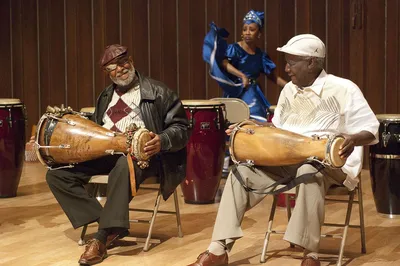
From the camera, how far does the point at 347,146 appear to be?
3.71 meters

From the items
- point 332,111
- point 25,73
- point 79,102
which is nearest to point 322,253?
point 332,111

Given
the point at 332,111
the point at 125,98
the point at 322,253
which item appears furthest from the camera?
the point at 125,98

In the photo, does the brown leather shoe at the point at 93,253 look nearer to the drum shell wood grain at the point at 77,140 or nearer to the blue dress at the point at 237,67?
the drum shell wood grain at the point at 77,140

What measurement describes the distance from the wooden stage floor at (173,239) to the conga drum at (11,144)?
0.21 m

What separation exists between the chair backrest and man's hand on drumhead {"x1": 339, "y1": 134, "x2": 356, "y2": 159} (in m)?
2.55

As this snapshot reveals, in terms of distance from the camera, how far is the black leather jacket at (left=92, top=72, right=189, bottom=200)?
448 centimetres

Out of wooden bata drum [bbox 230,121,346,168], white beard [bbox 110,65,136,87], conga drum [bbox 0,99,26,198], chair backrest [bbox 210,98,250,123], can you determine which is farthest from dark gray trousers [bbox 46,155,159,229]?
chair backrest [bbox 210,98,250,123]

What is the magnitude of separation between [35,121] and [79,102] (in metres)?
0.65

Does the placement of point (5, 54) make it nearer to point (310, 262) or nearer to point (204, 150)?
point (204, 150)

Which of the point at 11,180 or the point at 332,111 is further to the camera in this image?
the point at 11,180

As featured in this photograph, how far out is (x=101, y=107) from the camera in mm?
4656

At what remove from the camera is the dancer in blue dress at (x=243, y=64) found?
6.71 metres

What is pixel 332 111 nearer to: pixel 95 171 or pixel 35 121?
pixel 95 171

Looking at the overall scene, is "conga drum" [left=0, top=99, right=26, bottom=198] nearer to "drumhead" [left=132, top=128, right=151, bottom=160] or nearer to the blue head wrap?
the blue head wrap
